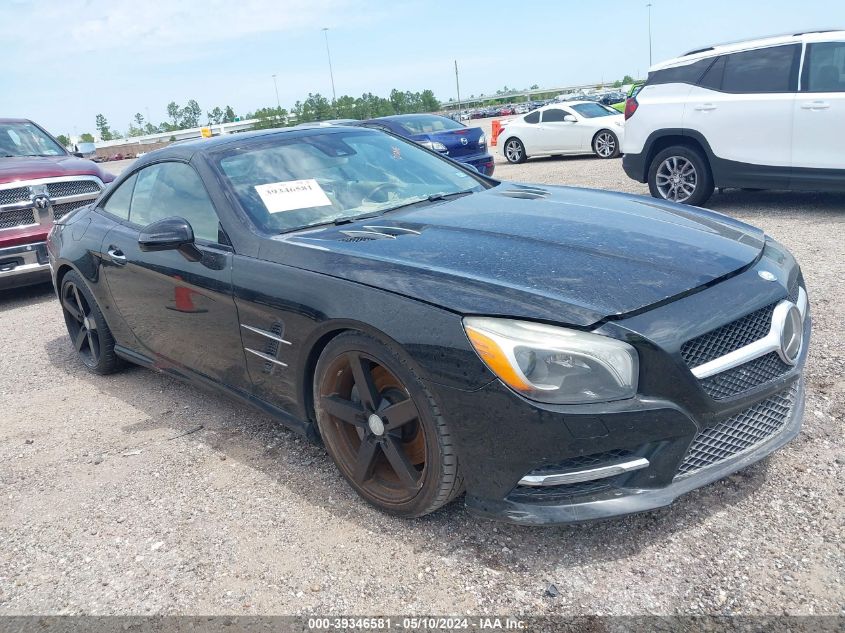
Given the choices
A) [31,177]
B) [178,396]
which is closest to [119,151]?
[31,177]

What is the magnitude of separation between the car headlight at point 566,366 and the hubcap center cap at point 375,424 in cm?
62

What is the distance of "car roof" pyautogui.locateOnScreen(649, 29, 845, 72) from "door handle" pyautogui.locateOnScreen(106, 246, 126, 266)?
656cm

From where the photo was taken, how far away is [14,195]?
7.18 meters

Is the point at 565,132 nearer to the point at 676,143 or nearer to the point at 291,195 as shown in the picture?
the point at 676,143

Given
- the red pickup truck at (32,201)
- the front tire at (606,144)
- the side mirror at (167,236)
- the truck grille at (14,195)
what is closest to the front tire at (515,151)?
the front tire at (606,144)

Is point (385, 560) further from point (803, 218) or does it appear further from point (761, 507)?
point (803, 218)

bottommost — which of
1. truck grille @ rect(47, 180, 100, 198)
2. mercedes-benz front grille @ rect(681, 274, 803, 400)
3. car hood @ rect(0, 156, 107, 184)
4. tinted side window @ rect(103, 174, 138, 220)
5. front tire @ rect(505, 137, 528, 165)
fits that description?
front tire @ rect(505, 137, 528, 165)

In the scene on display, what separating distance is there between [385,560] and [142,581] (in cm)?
89

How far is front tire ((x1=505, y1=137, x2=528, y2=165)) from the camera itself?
17263 mm

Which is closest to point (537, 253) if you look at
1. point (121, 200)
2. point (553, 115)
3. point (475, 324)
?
point (475, 324)

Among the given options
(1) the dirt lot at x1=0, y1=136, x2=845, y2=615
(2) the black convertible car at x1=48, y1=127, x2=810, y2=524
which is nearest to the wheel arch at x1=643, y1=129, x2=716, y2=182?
(1) the dirt lot at x1=0, y1=136, x2=845, y2=615

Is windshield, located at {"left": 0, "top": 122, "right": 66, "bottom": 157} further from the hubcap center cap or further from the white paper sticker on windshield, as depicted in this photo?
the hubcap center cap

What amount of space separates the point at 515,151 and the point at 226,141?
561 inches

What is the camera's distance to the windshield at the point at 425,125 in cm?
1367
